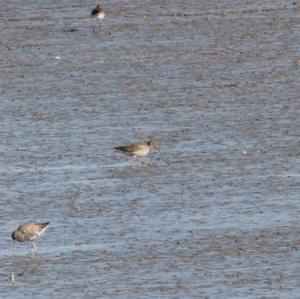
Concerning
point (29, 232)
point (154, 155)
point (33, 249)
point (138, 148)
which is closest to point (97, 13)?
point (154, 155)

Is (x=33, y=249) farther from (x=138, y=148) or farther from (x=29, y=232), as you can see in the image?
(x=138, y=148)

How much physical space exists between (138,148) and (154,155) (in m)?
0.89

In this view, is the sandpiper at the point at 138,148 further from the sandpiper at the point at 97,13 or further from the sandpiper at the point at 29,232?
the sandpiper at the point at 97,13

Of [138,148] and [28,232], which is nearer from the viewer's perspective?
[28,232]

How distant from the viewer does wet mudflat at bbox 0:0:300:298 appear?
49.6 feet

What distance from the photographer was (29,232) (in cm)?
1569

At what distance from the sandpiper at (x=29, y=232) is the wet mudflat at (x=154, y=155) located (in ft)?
0.67

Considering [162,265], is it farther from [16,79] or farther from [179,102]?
[16,79]

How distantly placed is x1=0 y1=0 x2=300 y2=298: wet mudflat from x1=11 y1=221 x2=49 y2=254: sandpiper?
21 centimetres

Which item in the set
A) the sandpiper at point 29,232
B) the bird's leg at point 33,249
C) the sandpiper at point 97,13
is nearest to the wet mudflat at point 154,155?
the bird's leg at point 33,249

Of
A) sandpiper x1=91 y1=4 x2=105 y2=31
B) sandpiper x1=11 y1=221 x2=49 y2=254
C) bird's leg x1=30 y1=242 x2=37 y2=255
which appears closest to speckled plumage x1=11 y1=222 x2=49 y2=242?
sandpiper x1=11 y1=221 x2=49 y2=254

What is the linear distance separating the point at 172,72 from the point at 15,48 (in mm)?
4582

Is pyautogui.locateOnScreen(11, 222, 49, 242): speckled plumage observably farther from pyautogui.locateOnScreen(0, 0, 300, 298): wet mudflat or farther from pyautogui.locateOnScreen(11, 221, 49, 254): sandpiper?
pyautogui.locateOnScreen(0, 0, 300, 298): wet mudflat

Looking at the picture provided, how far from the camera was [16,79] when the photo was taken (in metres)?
26.5
